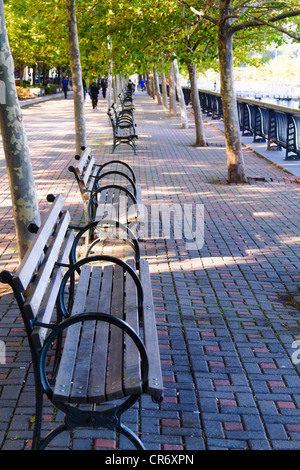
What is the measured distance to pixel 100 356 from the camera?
337 centimetres

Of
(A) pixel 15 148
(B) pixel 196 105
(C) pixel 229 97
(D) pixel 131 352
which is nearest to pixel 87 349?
(D) pixel 131 352

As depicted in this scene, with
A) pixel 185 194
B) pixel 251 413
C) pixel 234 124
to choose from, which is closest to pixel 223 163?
pixel 234 124

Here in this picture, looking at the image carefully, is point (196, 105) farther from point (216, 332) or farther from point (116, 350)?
point (116, 350)

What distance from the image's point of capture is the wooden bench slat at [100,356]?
2996 mm

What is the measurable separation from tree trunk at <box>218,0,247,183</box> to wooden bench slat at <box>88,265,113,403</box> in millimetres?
7526

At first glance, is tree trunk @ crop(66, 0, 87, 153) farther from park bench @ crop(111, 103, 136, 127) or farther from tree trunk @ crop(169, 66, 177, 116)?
tree trunk @ crop(169, 66, 177, 116)

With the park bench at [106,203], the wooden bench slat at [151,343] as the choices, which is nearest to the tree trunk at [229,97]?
the park bench at [106,203]

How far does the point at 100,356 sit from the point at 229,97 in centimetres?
869

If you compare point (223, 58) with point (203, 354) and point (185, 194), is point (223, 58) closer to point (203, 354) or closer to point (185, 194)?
point (185, 194)

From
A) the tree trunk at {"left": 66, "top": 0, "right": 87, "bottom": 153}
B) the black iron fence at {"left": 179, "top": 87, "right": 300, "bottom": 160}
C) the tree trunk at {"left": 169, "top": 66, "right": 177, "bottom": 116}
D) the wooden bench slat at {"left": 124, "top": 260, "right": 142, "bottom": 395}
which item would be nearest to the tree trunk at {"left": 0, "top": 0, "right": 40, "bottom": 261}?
the wooden bench slat at {"left": 124, "top": 260, "right": 142, "bottom": 395}

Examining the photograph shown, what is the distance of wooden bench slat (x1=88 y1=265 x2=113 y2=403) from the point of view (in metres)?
3.00

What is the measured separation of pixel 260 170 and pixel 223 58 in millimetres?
3043

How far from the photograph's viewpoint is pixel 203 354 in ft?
15.0

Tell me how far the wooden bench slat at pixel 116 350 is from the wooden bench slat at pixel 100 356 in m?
0.03
